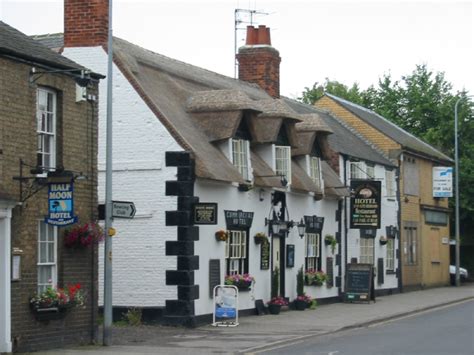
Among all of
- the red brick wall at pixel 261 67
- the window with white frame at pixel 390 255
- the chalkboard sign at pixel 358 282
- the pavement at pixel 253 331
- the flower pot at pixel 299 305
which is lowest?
the pavement at pixel 253 331

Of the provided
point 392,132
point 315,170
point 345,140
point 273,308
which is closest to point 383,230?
point 345,140

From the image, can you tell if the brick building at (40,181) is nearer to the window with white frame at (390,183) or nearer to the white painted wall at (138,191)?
the white painted wall at (138,191)

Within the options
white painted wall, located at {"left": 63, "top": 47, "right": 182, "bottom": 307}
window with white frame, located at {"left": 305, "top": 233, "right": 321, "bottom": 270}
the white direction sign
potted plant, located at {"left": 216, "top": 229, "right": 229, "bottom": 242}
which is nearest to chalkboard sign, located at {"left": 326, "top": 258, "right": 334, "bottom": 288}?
window with white frame, located at {"left": 305, "top": 233, "right": 321, "bottom": 270}

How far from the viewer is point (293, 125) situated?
3456 centimetres

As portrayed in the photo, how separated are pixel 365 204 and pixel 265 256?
28.4 feet

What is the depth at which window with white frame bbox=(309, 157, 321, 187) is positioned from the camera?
1459 inches

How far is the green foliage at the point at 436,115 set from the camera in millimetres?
56875

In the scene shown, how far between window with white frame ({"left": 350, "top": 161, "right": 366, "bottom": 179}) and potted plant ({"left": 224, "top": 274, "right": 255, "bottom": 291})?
1249 cm

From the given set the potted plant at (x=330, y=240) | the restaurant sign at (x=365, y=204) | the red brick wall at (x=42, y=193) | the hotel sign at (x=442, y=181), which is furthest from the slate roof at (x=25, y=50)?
the hotel sign at (x=442, y=181)

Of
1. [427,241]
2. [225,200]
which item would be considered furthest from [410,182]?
[225,200]

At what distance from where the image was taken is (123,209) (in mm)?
22297

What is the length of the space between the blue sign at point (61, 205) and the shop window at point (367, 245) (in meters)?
22.9

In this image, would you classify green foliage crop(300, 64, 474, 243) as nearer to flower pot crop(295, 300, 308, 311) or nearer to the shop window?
the shop window

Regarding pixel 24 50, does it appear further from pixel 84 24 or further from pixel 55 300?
Result: pixel 84 24
